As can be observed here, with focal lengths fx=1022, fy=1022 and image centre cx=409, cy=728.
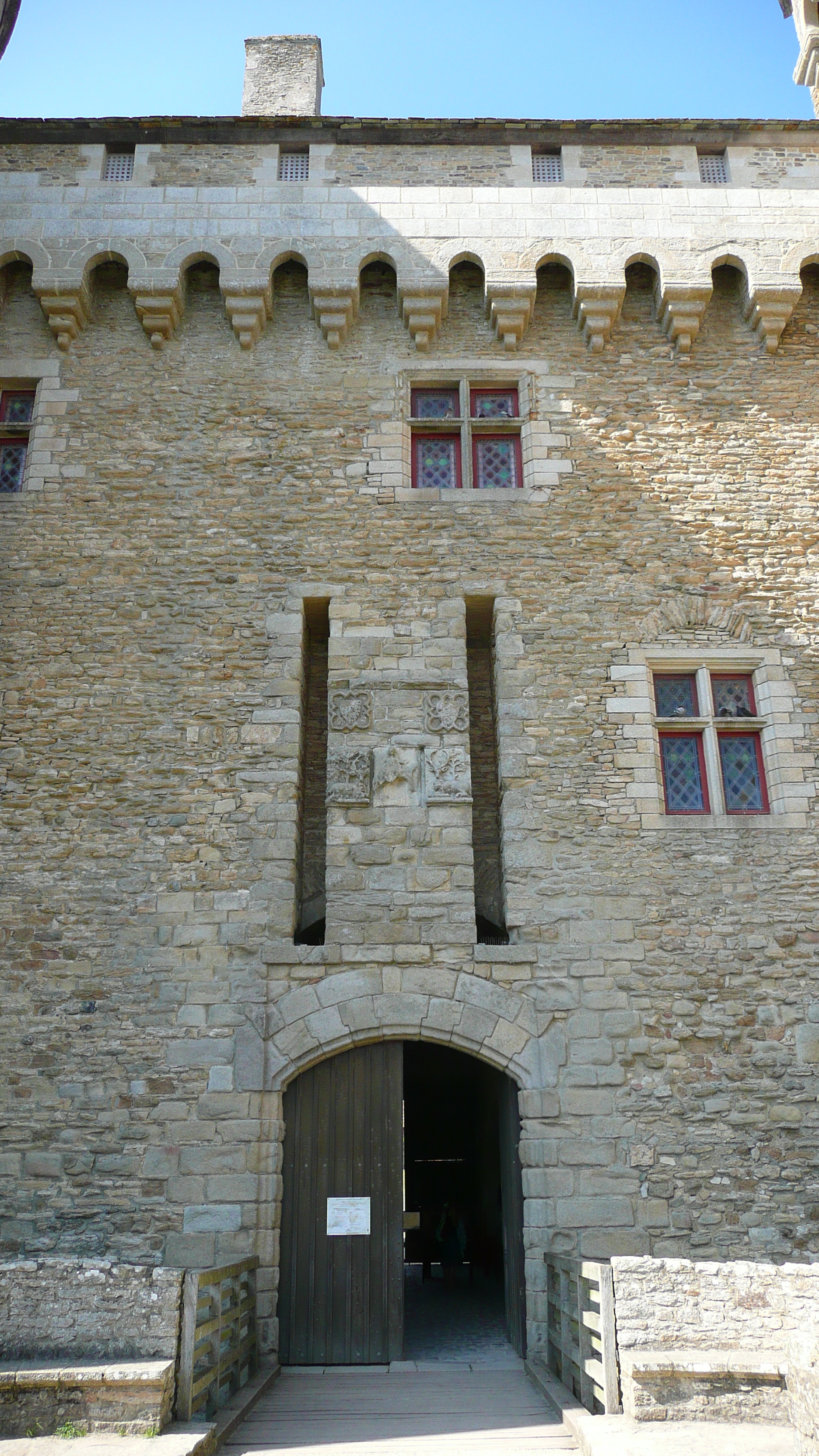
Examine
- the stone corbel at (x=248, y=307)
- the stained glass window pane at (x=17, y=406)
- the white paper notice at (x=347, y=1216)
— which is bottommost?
the white paper notice at (x=347, y=1216)

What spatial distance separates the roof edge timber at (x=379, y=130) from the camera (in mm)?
7805

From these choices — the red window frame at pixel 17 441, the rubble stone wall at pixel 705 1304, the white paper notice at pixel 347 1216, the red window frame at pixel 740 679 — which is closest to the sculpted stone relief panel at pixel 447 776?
the red window frame at pixel 740 679

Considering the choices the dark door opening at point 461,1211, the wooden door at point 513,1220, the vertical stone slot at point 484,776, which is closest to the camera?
the wooden door at point 513,1220

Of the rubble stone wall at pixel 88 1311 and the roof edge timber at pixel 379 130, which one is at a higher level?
the roof edge timber at pixel 379 130

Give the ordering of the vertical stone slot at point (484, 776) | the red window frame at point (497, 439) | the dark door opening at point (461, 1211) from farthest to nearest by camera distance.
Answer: the red window frame at point (497, 439)
the vertical stone slot at point (484, 776)
the dark door opening at point (461, 1211)

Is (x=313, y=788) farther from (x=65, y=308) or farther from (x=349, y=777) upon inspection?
(x=65, y=308)

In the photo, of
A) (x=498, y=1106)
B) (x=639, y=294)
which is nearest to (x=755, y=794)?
(x=498, y=1106)

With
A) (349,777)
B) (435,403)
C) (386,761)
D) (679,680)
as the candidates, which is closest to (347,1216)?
(349,777)

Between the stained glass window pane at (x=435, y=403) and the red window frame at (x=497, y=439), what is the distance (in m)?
0.25

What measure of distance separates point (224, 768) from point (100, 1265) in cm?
308

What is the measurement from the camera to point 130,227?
7617mm

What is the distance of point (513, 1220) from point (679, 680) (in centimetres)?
357

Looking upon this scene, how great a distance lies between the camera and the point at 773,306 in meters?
7.55

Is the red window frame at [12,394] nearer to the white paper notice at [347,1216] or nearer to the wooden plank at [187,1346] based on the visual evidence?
the white paper notice at [347,1216]
